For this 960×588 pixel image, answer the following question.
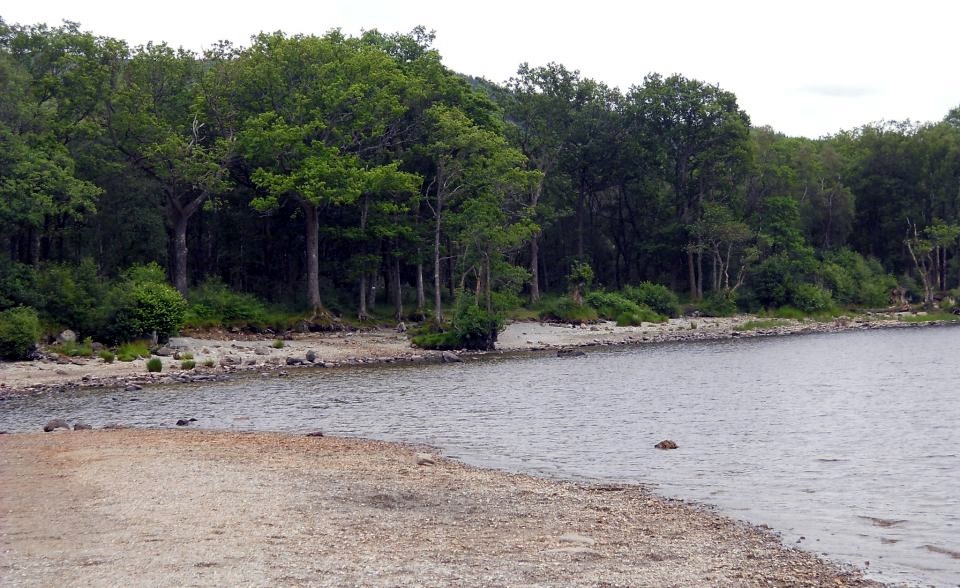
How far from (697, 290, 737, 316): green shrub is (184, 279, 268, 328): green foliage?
35507 mm

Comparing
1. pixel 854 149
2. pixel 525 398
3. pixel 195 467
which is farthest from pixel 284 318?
pixel 854 149

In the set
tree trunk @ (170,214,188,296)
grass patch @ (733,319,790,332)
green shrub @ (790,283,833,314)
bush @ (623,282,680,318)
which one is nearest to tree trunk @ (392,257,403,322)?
tree trunk @ (170,214,188,296)

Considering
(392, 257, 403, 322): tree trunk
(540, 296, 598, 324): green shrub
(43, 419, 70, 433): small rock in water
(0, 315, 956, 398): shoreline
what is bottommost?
(43, 419, 70, 433): small rock in water

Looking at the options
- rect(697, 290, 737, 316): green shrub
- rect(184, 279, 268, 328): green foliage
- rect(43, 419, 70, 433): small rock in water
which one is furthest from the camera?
rect(697, 290, 737, 316): green shrub

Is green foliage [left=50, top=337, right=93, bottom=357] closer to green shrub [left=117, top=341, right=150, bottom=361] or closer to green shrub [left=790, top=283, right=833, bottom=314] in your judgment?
green shrub [left=117, top=341, right=150, bottom=361]

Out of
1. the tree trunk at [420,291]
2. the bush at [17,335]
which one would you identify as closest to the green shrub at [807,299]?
the tree trunk at [420,291]

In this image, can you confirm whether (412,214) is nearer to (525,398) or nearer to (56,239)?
(56,239)

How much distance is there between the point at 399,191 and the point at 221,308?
13383 mm

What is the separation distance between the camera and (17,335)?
111 ft

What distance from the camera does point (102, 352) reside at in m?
36.2

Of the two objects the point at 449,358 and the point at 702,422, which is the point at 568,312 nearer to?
the point at 449,358

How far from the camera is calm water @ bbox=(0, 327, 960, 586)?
43.9 feet

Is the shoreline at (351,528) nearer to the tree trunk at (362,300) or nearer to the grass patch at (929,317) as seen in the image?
the tree trunk at (362,300)

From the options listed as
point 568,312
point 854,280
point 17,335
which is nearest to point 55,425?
point 17,335
